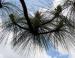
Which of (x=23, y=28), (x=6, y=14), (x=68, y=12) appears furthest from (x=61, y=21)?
(x=6, y=14)

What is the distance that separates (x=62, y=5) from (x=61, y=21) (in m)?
0.13

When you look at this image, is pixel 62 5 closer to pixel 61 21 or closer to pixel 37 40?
pixel 61 21

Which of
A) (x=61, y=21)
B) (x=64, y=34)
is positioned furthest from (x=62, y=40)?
(x=61, y=21)

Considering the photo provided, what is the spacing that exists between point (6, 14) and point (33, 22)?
0.26 metres

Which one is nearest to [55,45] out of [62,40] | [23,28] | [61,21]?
[62,40]

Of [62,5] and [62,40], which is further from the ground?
[62,5]

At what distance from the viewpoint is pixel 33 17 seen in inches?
60.4

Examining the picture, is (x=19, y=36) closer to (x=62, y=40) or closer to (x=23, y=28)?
(x=23, y=28)

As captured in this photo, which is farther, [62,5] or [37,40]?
[37,40]

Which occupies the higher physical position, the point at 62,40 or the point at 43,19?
the point at 43,19

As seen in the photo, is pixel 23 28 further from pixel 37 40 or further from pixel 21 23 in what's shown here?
pixel 37 40

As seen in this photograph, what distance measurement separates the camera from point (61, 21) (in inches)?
59.1

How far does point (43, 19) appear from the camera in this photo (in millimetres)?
1566

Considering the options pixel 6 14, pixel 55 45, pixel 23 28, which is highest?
pixel 6 14
